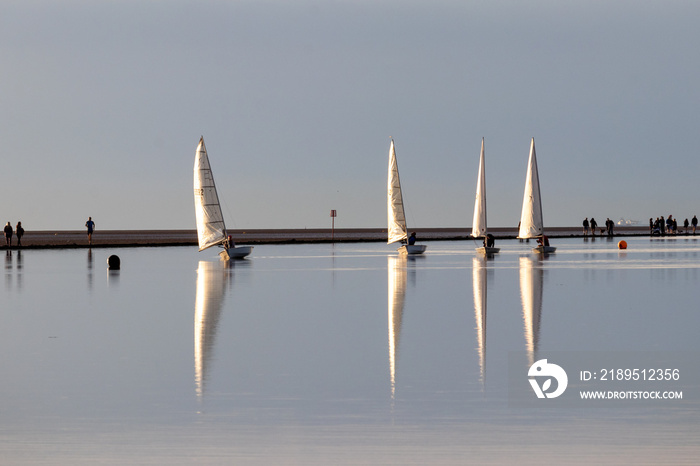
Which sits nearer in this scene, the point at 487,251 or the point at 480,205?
the point at 487,251

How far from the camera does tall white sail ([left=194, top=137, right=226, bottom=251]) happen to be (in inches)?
2446

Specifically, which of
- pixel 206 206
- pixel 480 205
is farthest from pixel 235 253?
pixel 480 205

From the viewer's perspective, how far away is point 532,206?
74312 mm

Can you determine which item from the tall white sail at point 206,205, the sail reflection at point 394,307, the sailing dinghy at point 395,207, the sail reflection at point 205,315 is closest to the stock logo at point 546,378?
the sail reflection at point 394,307

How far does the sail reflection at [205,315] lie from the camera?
52.2 ft

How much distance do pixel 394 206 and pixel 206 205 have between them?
1393cm

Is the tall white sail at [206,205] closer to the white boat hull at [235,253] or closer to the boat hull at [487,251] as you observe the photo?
the white boat hull at [235,253]

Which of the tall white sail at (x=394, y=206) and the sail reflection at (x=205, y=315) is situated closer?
the sail reflection at (x=205, y=315)

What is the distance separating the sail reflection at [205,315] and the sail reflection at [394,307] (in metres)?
2.86

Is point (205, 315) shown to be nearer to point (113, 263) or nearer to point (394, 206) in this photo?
point (113, 263)

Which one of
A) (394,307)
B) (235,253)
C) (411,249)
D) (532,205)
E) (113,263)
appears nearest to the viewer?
(394,307)

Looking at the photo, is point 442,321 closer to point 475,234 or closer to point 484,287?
point 484,287

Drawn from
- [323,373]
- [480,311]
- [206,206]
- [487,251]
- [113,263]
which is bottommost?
[323,373]

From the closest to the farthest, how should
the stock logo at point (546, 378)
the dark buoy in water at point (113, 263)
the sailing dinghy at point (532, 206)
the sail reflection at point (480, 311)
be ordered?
1. the stock logo at point (546, 378)
2. the sail reflection at point (480, 311)
3. the dark buoy in water at point (113, 263)
4. the sailing dinghy at point (532, 206)
